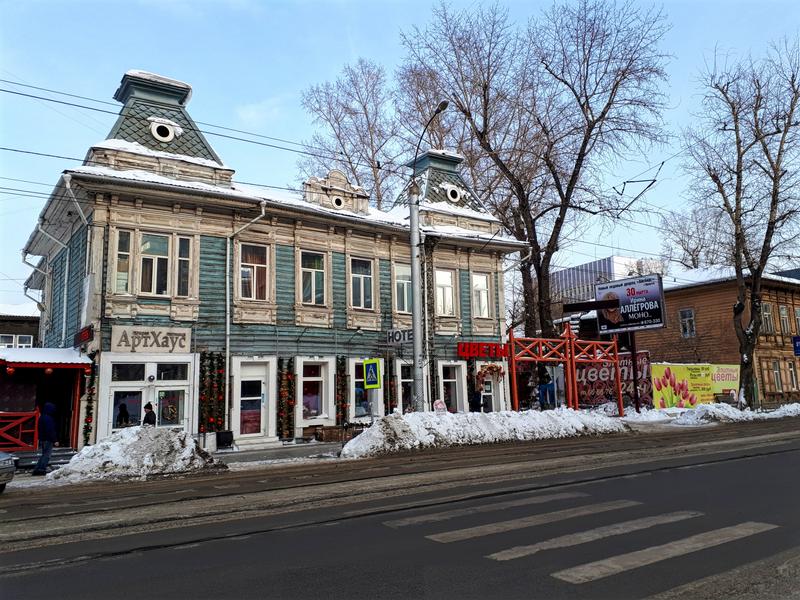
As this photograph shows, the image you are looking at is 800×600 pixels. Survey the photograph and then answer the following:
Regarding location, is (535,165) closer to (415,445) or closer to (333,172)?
(333,172)

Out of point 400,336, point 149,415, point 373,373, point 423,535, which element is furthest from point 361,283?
point 423,535

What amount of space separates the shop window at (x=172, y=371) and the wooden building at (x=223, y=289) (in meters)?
0.04

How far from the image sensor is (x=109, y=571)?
574cm

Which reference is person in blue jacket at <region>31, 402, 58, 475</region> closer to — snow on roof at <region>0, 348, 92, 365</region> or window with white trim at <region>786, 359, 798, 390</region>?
snow on roof at <region>0, 348, 92, 365</region>

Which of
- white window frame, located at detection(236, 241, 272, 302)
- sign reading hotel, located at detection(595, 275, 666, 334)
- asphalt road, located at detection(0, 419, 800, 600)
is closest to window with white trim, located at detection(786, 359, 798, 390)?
sign reading hotel, located at detection(595, 275, 666, 334)

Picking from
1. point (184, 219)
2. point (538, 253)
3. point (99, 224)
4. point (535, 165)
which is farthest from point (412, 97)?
point (99, 224)

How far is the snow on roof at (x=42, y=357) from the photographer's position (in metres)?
16.6

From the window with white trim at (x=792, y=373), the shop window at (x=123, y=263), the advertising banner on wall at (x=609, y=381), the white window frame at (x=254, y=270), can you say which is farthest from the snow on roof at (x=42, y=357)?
the window with white trim at (x=792, y=373)

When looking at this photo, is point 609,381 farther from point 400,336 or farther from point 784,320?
point 784,320

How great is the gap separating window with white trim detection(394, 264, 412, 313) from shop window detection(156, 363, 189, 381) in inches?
330

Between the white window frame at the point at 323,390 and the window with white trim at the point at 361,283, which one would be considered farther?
the window with white trim at the point at 361,283

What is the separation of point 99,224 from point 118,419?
567 cm

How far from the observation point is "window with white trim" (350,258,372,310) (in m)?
23.3

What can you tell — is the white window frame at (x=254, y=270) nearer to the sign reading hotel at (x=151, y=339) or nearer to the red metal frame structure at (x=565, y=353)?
the sign reading hotel at (x=151, y=339)
